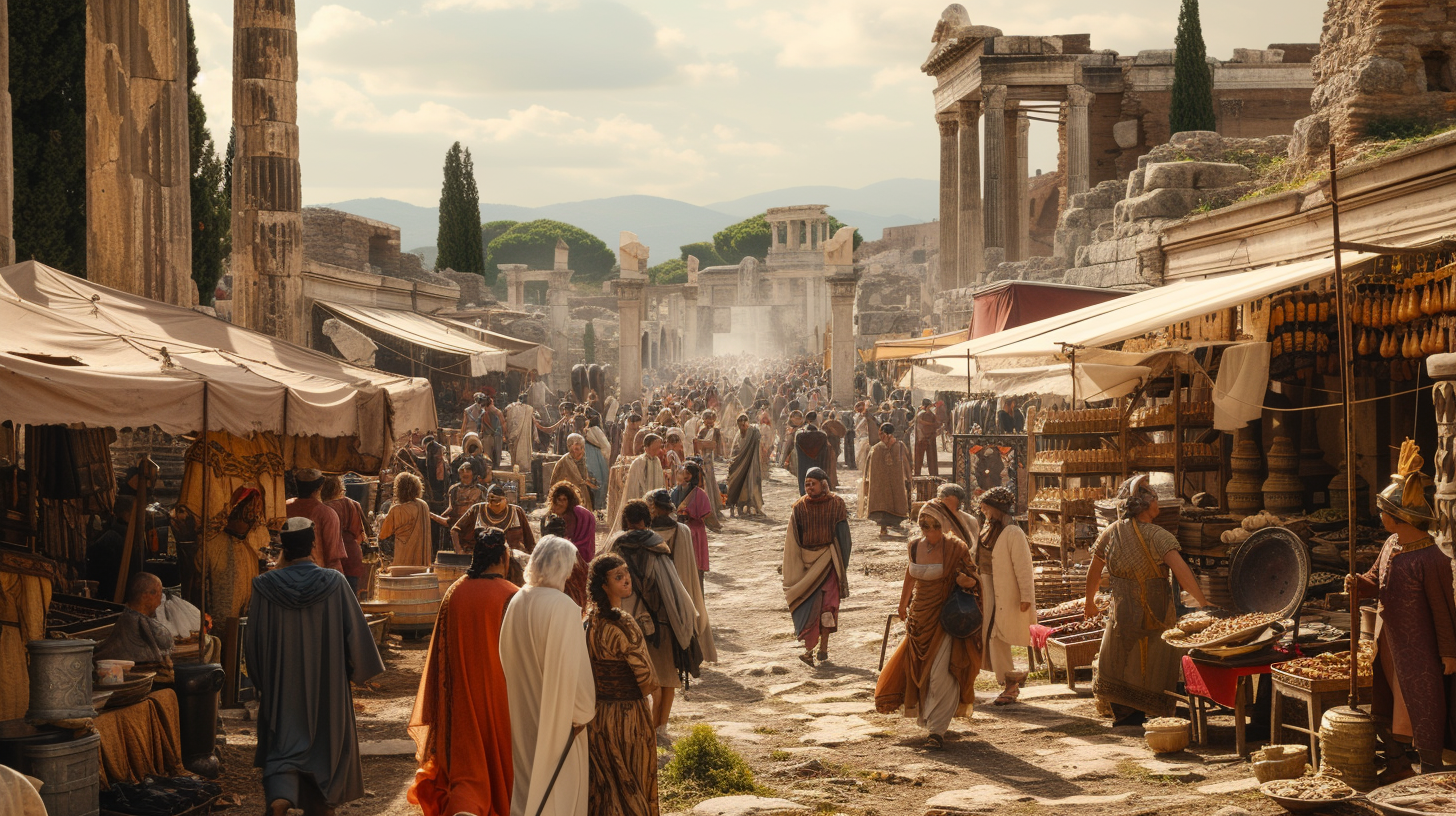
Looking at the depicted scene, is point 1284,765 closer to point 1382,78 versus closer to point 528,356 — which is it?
point 1382,78

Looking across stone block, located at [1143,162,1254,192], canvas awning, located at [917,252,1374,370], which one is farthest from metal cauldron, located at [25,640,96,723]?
stone block, located at [1143,162,1254,192]

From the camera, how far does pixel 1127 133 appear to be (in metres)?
34.6

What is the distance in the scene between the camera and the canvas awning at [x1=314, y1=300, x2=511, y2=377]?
800 inches

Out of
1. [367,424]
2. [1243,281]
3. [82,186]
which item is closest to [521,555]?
[367,424]

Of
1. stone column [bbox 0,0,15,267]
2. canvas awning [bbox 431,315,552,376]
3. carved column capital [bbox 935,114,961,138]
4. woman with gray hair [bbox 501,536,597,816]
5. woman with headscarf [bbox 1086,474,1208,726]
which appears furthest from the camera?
carved column capital [bbox 935,114,961,138]

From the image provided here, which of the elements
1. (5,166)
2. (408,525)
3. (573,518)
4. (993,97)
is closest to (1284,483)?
(573,518)

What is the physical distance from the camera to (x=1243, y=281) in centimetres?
877

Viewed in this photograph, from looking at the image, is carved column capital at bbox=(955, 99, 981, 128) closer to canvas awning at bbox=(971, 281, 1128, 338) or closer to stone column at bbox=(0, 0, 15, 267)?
canvas awning at bbox=(971, 281, 1128, 338)

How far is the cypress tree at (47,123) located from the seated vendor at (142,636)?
9849mm

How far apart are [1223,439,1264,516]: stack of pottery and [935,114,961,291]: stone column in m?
23.0

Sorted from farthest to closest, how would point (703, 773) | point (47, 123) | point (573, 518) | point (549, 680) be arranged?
1. point (47, 123)
2. point (573, 518)
3. point (703, 773)
4. point (549, 680)

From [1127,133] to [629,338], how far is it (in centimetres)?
1497

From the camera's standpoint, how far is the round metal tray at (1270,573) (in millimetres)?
6840

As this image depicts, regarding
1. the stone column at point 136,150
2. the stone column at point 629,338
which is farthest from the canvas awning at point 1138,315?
the stone column at point 629,338
